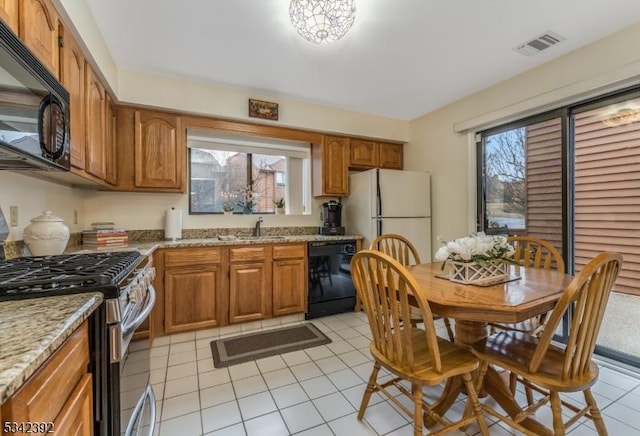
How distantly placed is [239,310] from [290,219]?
4.18 ft

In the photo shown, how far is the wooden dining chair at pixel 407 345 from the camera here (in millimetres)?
1277

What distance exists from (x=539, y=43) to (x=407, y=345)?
8.18 ft

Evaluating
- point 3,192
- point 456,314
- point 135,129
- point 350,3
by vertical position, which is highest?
point 350,3

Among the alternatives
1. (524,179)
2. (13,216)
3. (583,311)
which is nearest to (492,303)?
(583,311)

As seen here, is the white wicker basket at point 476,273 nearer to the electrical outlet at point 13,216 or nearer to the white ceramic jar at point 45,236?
the white ceramic jar at point 45,236

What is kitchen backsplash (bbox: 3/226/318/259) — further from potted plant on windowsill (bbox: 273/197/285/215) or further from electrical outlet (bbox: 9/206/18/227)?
electrical outlet (bbox: 9/206/18/227)

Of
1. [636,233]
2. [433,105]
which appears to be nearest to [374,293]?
[636,233]

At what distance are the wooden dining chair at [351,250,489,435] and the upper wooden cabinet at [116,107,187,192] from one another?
2.22 m

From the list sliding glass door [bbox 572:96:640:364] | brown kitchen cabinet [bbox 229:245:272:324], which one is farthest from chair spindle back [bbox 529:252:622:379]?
brown kitchen cabinet [bbox 229:245:272:324]

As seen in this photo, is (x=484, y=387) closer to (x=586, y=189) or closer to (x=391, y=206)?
(x=586, y=189)

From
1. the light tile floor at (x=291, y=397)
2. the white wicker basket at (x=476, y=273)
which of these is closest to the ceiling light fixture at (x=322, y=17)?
the white wicker basket at (x=476, y=273)

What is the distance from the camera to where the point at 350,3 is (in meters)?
1.73

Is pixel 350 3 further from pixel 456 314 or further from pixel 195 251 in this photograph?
pixel 195 251

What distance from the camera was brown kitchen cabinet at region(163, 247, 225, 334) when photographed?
262 cm
